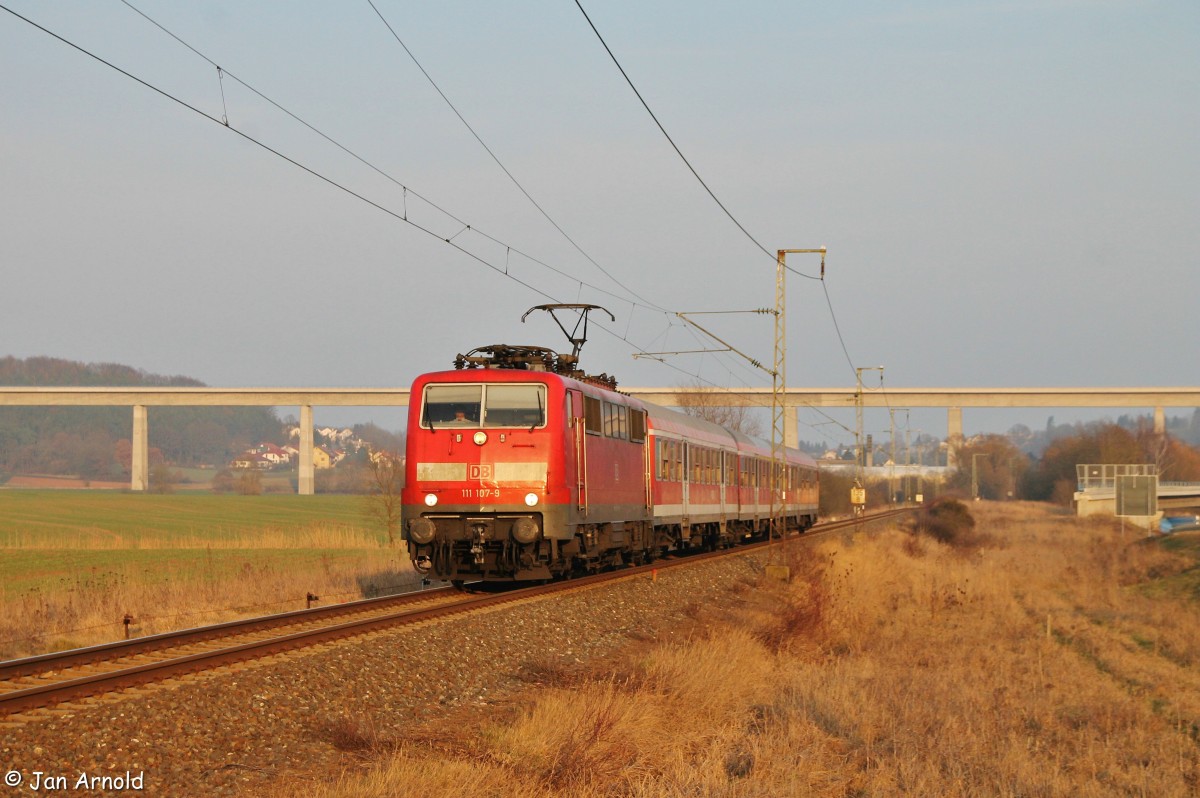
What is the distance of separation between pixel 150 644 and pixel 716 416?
74.3m

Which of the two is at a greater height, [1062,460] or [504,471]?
[1062,460]

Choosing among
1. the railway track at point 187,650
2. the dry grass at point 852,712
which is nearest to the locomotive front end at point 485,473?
the railway track at point 187,650

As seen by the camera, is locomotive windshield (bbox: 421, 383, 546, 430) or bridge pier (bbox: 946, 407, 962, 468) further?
bridge pier (bbox: 946, 407, 962, 468)

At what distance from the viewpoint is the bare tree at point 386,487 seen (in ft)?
151

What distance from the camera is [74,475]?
14500cm

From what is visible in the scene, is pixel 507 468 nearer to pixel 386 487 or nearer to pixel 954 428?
pixel 386 487

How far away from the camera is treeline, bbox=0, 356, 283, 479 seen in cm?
14638

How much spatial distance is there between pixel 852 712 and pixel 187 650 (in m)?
7.53

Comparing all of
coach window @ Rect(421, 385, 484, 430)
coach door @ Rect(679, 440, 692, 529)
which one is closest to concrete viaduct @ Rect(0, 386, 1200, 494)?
coach door @ Rect(679, 440, 692, 529)

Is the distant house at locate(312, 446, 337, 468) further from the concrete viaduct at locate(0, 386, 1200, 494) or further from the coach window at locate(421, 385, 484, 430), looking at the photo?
the coach window at locate(421, 385, 484, 430)

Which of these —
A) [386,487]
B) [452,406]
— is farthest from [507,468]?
[386,487]

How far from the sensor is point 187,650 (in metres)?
12.9

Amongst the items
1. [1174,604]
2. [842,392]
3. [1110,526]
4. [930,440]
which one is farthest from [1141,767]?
[930,440]

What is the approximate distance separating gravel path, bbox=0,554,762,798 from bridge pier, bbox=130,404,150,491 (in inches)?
4088
